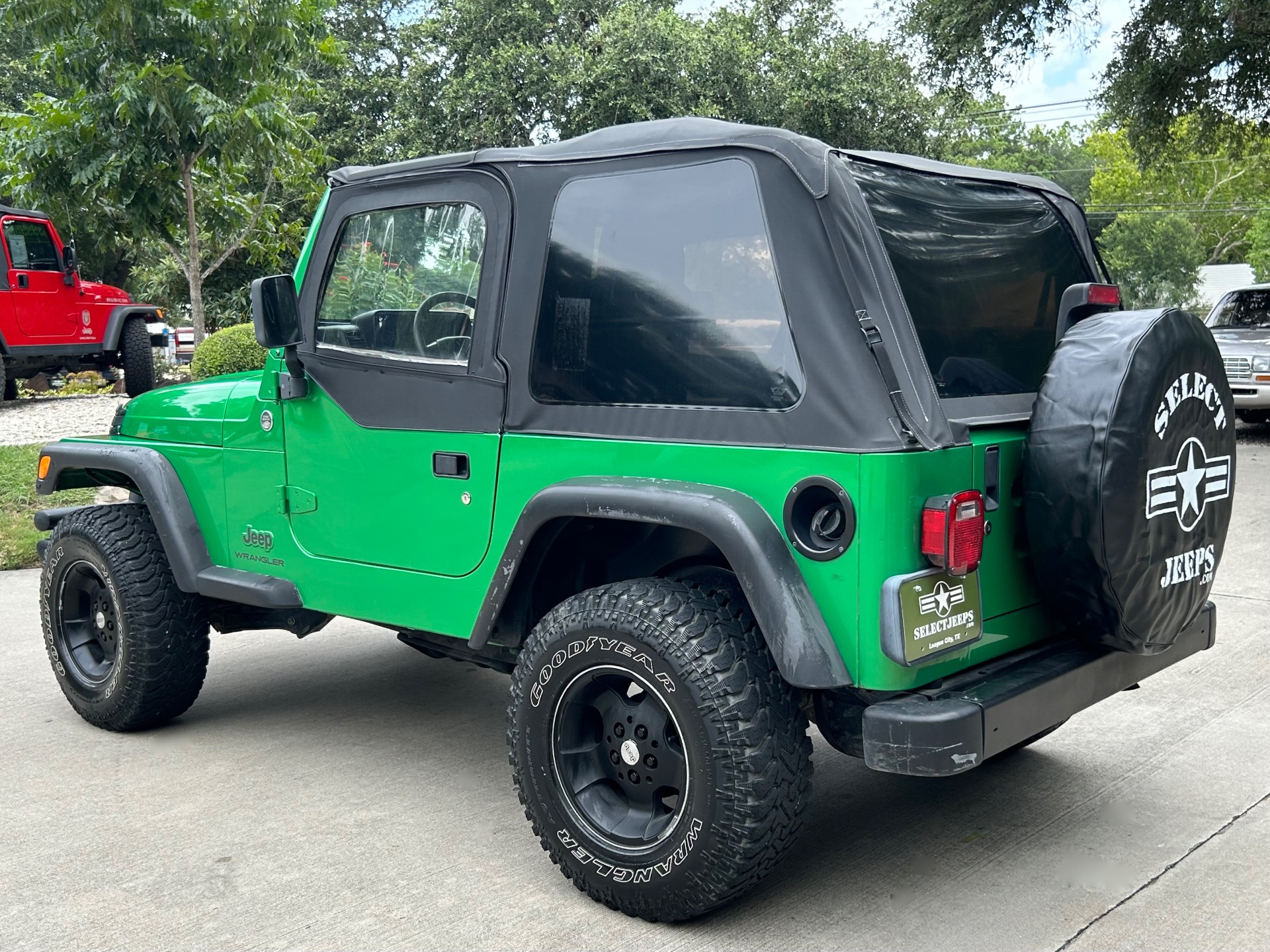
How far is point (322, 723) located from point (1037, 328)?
3079 mm

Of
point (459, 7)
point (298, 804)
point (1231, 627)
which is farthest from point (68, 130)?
point (459, 7)

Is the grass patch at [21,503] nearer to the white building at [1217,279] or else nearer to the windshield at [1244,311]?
the windshield at [1244,311]

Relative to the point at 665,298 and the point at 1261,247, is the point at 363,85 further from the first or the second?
the point at 1261,247

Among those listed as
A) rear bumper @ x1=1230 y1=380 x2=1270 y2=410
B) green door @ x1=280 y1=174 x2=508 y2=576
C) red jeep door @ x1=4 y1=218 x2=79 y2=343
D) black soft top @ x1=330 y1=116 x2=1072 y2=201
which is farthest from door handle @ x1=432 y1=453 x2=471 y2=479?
red jeep door @ x1=4 y1=218 x2=79 y2=343

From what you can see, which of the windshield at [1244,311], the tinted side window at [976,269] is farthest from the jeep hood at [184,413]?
the windshield at [1244,311]

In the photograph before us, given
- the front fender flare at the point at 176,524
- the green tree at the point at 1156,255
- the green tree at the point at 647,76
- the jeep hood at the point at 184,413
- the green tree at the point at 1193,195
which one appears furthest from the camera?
the green tree at the point at 1156,255

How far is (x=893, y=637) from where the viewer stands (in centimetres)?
276

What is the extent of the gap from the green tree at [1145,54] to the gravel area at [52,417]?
10.6 metres

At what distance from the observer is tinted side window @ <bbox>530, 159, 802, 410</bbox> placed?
3.06 metres

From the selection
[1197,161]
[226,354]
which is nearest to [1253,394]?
[226,354]

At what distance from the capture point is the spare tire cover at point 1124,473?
2908 millimetres

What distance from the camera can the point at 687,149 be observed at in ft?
10.4

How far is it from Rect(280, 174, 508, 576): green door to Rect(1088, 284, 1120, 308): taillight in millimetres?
1721

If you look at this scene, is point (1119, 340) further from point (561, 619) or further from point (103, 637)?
point (103, 637)
